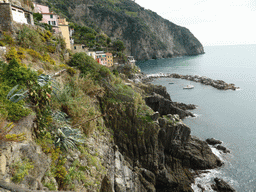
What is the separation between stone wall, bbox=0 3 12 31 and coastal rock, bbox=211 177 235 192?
87.0 ft

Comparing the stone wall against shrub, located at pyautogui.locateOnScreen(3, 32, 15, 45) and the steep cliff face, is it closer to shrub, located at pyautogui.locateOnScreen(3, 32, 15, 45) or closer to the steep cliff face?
shrub, located at pyautogui.locateOnScreen(3, 32, 15, 45)

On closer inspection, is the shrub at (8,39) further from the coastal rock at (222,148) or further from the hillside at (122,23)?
the hillside at (122,23)

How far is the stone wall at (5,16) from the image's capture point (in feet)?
40.8

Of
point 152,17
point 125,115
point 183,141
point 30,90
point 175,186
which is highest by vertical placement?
point 152,17

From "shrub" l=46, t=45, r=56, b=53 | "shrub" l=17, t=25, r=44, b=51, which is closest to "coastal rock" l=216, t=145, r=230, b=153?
"shrub" l=46, t=45, r=56, b=53

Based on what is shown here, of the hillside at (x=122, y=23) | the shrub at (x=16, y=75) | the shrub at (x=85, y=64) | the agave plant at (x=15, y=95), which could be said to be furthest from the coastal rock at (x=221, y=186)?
the hillside at (x=122, y=23)

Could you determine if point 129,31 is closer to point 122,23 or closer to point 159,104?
point 122,23

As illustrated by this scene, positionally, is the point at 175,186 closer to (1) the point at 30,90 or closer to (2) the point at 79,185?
(2) the point at 79,185

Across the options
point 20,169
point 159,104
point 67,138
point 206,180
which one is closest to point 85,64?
point 67,138

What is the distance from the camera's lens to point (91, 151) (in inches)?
360

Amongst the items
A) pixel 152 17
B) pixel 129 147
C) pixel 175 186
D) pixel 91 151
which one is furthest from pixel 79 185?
pixel 152 17

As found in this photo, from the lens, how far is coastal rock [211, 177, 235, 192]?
17.6 m

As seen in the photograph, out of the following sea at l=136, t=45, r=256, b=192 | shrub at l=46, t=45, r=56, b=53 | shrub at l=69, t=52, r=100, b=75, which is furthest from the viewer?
sea at l=136, t=45, r=256, b=192

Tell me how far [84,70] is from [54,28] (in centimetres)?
1314
